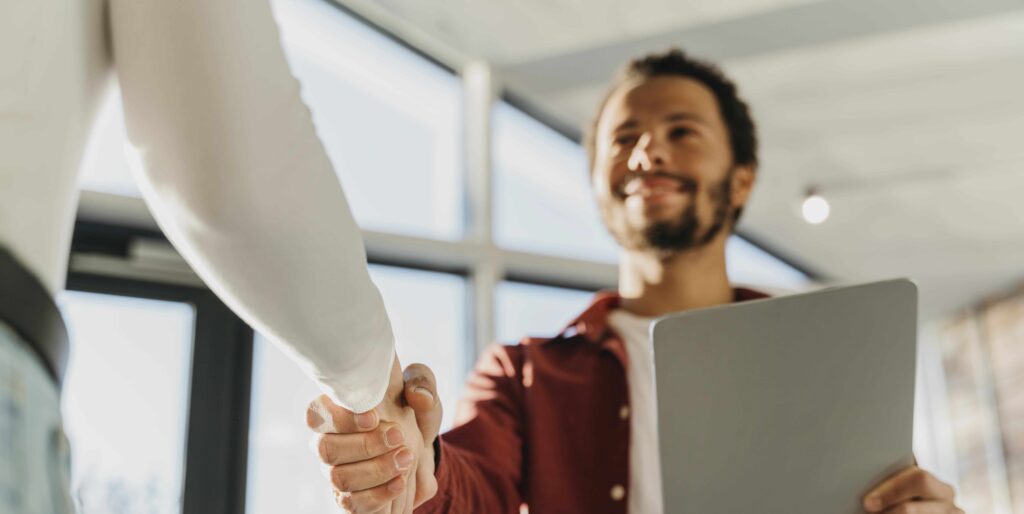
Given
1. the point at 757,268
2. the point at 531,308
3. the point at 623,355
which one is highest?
the point at 757,268

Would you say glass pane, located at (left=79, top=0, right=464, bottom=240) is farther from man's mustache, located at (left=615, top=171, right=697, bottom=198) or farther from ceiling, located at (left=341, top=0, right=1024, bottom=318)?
man's mustache, located at (left=615, top=171, right=697, bottom=198)

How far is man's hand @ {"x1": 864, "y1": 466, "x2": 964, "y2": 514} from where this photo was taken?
126 cm

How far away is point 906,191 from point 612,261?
1.41 m

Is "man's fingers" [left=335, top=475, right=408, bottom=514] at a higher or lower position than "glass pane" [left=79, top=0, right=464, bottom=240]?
lower

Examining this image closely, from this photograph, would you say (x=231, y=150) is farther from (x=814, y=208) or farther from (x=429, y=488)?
(x=814, y=208)

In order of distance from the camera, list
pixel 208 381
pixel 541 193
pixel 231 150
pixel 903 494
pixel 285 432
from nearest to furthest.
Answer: pixel 231 150 → pixel 903 494 → pixel 208 381 → pixel 285 432 → pixel 541 193

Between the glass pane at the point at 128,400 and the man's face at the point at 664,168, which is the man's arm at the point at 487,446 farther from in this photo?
the glass pane at the point at 128,400

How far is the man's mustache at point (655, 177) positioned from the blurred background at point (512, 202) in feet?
5.16

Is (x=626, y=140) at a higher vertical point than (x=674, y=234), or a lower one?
higher

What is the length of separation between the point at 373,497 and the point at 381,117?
3149mm

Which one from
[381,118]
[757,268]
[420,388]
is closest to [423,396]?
[420,388]

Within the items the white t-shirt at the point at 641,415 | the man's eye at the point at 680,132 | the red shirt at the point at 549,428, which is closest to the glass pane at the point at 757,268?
the man's eye at the point at 680,132

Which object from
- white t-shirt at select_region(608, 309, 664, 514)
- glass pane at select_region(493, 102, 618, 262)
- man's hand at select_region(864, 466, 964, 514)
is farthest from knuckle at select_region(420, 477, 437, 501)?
glass pane at select_region(493, 102, 618, 262)

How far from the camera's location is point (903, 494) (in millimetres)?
1262
